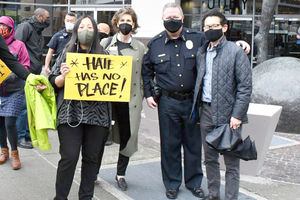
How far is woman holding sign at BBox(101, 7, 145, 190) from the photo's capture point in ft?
13.4

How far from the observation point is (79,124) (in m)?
3.50

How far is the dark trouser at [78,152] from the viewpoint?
3.47m

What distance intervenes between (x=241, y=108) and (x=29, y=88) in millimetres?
1880

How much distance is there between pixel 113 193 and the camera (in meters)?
4.30

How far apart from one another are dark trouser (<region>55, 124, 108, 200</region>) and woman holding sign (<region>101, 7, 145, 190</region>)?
1.79 feet

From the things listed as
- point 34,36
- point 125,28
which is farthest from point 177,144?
point 34,36

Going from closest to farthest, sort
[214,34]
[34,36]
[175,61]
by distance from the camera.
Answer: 1. [214,34]
2. [175,61]
3. [34,36]

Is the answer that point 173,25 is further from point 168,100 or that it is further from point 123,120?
point 123,120

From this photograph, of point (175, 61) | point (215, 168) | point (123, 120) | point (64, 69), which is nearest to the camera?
point (64, 69)

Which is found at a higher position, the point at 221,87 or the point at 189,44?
the point at 189,44

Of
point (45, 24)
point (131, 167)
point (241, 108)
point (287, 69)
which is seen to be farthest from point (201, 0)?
point (241, 108)

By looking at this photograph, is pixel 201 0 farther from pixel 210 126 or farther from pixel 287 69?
pixel 210 126

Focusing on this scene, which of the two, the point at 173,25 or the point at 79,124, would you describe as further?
the point at 173,25

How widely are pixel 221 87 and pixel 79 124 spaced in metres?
1.31
